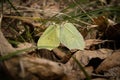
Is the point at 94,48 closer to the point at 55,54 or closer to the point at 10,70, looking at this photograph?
the point at 55,54

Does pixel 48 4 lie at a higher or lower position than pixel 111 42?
higher

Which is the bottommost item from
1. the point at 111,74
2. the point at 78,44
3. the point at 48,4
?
the point at 111,74

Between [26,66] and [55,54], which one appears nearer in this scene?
[26,66]

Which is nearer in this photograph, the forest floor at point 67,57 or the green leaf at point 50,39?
the forest floor at point 67,57

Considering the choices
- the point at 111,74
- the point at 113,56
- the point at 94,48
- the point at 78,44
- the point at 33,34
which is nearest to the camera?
the point at 111,74

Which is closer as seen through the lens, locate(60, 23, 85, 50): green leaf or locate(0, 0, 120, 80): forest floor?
locate(0, 0, 120, 80): forest floor

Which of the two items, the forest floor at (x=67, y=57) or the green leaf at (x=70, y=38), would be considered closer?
the forest floor at (x=67, y=57)

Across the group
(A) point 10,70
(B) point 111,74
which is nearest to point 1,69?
(A) point 10,70

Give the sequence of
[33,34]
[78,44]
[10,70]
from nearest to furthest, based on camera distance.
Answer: [10,70]
[78,44]
[33,34]
